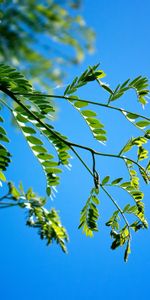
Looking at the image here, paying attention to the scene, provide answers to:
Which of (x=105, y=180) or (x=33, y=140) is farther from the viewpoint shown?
(x=105, y=180)

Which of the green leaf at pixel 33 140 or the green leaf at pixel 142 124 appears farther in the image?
the green leaf at pixel 142 124

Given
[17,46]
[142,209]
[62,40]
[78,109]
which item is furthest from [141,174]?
[62,40]

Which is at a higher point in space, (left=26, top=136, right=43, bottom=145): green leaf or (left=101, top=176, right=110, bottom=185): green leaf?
(left=26, top=136, right=43, bottom=145): green leaf

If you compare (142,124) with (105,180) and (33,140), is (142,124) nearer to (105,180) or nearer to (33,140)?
(105,180)

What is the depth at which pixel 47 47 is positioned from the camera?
4531 millimetres

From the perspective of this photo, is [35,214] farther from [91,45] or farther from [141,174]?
[91,45]

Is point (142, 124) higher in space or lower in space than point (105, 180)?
higher

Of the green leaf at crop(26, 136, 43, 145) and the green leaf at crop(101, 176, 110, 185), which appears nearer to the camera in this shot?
the green leaf at crop(26, 136, 43, 145)

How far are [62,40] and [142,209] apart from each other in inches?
129

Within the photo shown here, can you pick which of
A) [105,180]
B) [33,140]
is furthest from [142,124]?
[33,140]

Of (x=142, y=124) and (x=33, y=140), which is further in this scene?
(x=142, y=124)

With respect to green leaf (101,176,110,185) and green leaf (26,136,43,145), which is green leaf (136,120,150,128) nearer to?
green leaf (101,176,110,185)

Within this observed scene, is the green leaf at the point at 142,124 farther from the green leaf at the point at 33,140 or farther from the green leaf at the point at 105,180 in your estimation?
the green leaf at the point at 33,140

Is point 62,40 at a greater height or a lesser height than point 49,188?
greater
